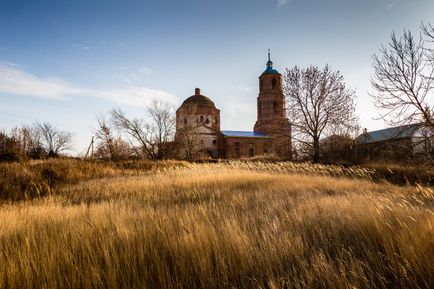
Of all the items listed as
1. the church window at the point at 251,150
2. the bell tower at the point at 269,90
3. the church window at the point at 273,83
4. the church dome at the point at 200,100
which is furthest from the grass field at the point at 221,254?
the church window at the point at 273,83

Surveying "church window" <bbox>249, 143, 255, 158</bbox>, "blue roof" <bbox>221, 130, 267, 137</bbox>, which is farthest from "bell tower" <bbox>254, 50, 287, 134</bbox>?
"church window" <bbox>249, 143, 255, 158</bbox>

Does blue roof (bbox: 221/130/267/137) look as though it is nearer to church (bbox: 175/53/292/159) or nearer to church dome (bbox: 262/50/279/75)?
church (bbox: 175/53/292/159)

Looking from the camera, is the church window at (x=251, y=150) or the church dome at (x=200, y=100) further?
the church window at (x=251, y=150)

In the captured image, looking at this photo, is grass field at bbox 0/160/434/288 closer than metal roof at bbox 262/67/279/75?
Yes

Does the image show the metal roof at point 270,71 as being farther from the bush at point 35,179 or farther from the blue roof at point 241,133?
the bush at point 35,179

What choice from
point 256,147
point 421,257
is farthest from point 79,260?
point 256,147

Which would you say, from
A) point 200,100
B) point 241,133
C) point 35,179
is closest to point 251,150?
point 241,133

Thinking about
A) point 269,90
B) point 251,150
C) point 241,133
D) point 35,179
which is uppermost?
point 269,90

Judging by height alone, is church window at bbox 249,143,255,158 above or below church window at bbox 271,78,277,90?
below

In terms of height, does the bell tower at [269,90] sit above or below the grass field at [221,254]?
above

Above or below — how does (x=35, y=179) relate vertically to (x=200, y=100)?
below

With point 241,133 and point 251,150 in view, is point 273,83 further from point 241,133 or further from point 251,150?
point 251,150

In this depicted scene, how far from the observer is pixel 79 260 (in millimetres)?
1852

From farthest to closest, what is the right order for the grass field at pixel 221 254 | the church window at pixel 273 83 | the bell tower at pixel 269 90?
1. the church window at pixel 273 83
2. the bell tower at pixel 269 90
3. the grass field at pixel 221 254
